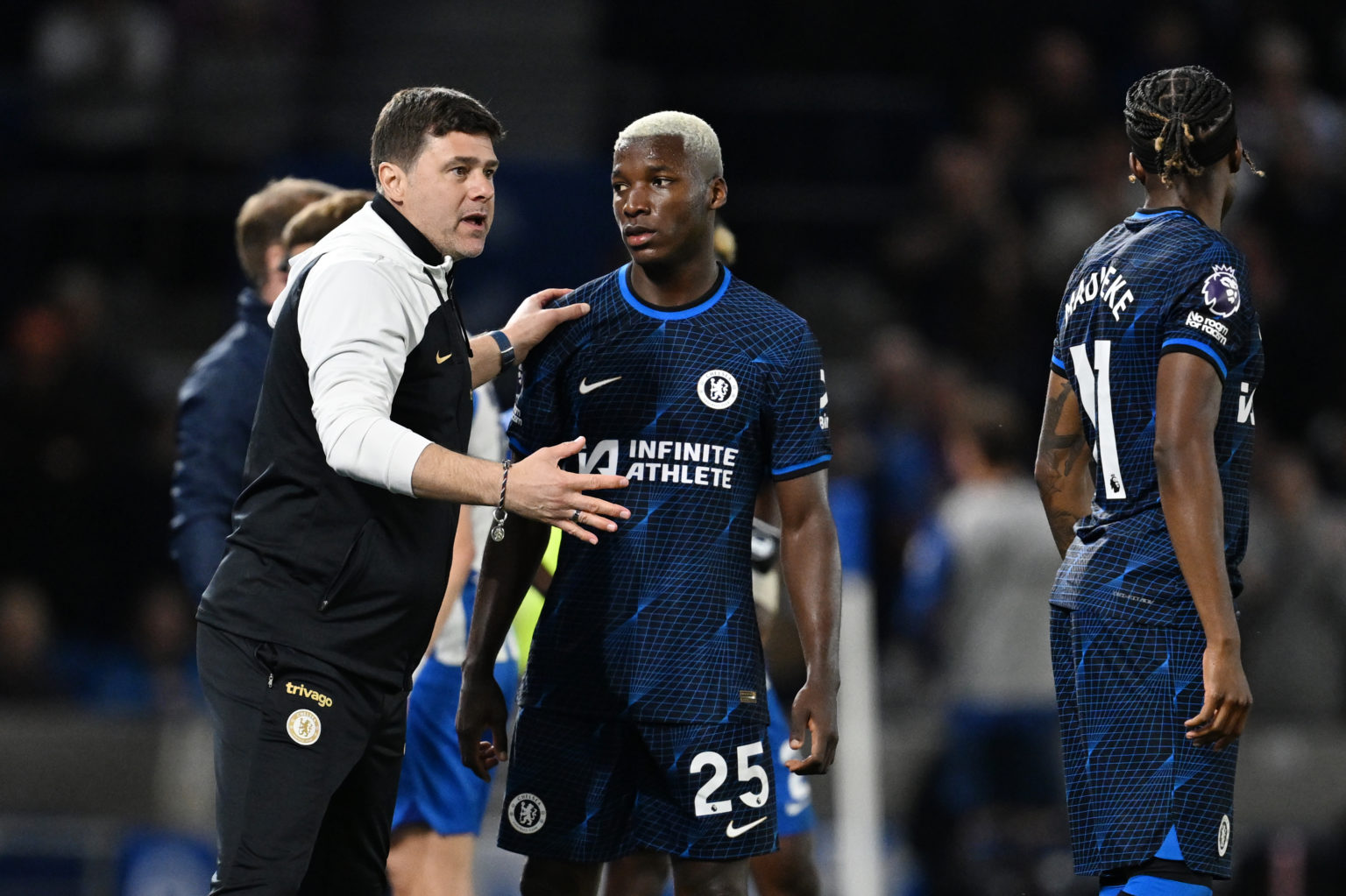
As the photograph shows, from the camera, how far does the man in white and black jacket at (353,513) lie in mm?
3902

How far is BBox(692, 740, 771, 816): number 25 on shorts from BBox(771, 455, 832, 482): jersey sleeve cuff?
2.13 ft

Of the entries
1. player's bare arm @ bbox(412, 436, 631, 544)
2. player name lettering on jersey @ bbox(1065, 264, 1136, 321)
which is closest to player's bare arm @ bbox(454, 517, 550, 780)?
player's bare arm @ bbox(412, 436, 631, 544)

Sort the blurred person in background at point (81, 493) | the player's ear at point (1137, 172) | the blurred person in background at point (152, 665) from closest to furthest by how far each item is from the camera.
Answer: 1. the player's ear at point (1137, 172)
2. the blurred person in background at point (152, 665)
3. the blurred person in background at point (81, 493)

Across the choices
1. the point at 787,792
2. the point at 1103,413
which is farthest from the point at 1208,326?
the point at 787,792

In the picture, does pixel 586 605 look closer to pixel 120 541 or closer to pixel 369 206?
pixel 369 206

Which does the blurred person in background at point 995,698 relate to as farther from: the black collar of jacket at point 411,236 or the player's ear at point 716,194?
the black collar of jacket at point 411,236

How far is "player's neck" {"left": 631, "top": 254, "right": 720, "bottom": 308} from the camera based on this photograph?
4.51 m

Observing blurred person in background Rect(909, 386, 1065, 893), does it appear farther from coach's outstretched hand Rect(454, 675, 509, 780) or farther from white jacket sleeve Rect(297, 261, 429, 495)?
white jacket sleeve Rect(297, 261, 429, 495)

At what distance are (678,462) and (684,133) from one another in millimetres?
799

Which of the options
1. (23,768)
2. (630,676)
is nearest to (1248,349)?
(630,676)

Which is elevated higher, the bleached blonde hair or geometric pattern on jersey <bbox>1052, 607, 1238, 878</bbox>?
the bleached blonde hair

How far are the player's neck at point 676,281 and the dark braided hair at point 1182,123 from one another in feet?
3.53

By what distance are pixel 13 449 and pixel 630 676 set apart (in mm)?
6688

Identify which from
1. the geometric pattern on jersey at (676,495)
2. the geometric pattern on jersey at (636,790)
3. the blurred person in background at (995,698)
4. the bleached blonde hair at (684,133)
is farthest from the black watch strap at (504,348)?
the blurred person in background at (995,698)
